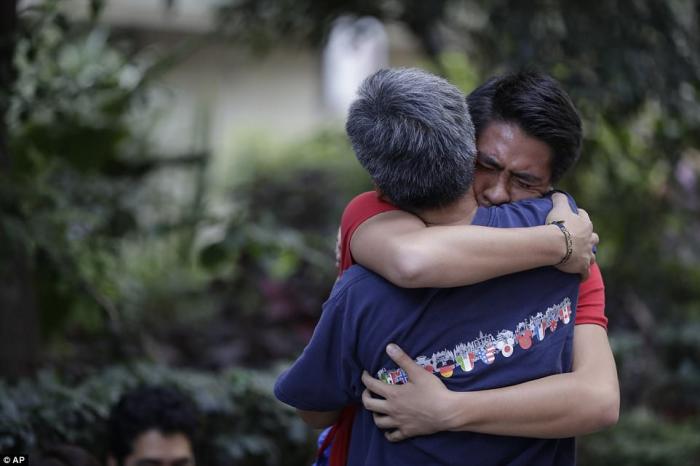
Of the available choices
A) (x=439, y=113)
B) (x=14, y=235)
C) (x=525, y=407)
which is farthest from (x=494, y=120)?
(x=14, y=235)

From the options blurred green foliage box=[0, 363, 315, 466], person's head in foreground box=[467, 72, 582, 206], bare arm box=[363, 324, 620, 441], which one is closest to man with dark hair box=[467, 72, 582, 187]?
person's head in foreground box=[467, 72, 582, 206]

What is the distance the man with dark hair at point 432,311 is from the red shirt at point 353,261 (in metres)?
0.08

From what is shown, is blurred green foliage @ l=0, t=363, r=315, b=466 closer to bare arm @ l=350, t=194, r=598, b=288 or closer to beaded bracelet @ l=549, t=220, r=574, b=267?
bare arm @ l=350, t=194, r=598, b=288

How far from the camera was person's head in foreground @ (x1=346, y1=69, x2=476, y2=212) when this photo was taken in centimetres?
199

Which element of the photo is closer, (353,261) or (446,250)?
(446,250)

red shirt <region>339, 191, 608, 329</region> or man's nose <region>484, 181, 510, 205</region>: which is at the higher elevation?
man's nose <region>484, 181, 510, 205</region>

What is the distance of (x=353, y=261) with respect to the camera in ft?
7.30

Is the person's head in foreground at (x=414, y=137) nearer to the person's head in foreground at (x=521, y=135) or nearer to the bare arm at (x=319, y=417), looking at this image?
the person's head in foreground at (x=521, y=135)

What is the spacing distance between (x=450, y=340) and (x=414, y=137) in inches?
18.9

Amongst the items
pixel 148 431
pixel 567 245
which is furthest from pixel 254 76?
pixel 567 245

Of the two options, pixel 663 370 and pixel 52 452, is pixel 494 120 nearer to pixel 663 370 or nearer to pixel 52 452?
pixel 52 452

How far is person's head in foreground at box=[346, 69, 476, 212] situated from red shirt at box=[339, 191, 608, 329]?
0.32ft

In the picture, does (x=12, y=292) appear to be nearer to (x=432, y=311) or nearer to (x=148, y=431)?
(x=148, y=431)

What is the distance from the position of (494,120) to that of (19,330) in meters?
2.75
